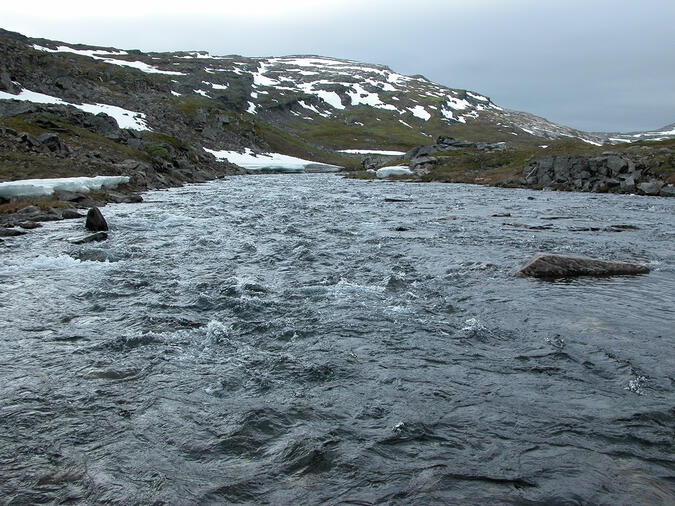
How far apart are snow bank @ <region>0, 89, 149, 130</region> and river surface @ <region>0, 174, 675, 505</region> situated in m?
65.3

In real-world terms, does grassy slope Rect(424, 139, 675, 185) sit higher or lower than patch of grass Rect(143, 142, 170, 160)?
higher

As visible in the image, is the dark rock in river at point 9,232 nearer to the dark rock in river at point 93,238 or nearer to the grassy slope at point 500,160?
the dark rock in river at point 93,238

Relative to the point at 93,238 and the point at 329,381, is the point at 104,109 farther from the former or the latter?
the point at 329,381

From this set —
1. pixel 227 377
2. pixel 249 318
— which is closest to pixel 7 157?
pixel 249 318

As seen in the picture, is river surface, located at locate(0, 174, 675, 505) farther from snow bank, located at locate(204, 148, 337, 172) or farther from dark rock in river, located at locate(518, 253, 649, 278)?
snow bank, located at locate(204, 148, 337, 172)

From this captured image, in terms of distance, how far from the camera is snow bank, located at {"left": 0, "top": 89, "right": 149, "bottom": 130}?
71938 millimetres

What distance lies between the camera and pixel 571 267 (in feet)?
50.9

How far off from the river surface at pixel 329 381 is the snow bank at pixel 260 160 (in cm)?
8193

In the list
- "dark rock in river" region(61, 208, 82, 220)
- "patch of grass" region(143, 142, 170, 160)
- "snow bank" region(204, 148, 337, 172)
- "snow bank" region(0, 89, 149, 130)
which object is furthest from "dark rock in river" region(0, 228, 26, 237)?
"snow bank" region(204, 148, 337, 172)

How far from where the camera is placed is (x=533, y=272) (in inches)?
605

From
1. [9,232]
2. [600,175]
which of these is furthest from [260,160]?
[9,232]

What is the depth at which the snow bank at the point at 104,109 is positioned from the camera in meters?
71.9

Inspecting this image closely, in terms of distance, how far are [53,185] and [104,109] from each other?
60.0 m

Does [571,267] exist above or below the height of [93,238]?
above
